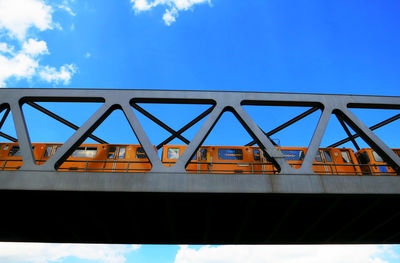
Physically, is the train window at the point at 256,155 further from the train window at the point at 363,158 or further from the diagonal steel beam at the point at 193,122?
the train window at the point at 363,158

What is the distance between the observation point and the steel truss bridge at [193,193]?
28.0 feet

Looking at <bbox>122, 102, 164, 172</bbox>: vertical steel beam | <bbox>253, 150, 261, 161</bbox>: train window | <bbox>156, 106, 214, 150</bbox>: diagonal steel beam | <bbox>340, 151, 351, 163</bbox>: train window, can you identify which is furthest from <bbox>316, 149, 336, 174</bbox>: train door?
<bbox>122, 102, 164, 172</bbox>: vertical steel beam

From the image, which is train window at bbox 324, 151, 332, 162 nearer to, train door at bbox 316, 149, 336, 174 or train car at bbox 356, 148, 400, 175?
train door at bbox 316, 149, 336, 174

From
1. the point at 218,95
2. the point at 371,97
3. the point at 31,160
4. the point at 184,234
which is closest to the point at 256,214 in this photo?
the point at 184,234

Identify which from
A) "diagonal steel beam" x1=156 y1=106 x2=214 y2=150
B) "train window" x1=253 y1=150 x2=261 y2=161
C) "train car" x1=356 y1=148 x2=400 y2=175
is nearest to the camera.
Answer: "diagonal steel beam" x1=156 y1=106 x2=214 y2=150

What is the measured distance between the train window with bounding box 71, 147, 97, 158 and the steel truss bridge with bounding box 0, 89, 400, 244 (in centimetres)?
71

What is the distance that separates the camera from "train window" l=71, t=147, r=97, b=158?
1375 cm

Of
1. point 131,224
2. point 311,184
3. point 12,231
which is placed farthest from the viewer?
point 12,231

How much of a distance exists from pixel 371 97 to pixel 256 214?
7.38m

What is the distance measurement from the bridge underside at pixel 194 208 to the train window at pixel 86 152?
364 cm

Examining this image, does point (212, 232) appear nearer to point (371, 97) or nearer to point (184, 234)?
point (184, 234)

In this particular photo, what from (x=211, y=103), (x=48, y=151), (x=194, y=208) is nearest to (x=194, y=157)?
(x=211, y=103)

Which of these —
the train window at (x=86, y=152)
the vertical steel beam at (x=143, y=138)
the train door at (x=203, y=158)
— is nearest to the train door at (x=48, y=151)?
the train window at (x=86, y=152)

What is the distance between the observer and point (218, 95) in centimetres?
1074
